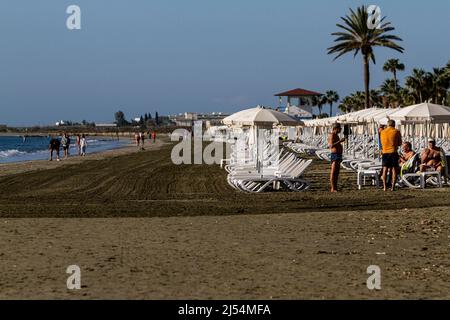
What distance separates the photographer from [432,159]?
17.3 metres

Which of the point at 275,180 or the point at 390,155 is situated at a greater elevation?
the point at 390,155

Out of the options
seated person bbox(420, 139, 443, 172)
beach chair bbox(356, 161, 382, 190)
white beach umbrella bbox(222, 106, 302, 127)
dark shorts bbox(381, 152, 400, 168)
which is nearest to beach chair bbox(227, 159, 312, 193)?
beach chair bbox(356, 161, 382, 190)

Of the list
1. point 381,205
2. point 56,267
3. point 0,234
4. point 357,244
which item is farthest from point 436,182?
point 56,267

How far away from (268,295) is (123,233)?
429 centimetres

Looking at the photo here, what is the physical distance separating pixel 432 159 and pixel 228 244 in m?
9.09

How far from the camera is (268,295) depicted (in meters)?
6.49

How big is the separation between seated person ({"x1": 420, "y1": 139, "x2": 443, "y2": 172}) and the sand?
3.14 feet

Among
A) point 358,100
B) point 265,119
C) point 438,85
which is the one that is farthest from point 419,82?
point 265,119

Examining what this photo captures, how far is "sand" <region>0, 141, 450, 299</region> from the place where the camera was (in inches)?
269

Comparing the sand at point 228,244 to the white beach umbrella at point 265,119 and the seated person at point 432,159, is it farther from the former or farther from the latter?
the white beach umbrella at point 265,119

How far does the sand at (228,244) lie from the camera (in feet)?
22.5

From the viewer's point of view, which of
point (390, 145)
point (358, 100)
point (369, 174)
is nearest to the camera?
point (390, 145)

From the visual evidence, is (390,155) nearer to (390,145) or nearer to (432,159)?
(390,145)

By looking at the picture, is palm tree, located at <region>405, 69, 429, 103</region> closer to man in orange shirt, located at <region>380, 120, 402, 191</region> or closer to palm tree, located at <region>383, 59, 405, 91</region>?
palm tree, located at <region>383, 59, 405, 91</region>
